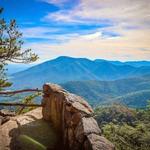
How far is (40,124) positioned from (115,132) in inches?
2272

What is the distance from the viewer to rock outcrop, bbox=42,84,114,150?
18.9 metres

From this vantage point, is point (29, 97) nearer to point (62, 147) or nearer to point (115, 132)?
point (62, 147)

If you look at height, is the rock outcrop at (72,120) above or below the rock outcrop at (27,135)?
above

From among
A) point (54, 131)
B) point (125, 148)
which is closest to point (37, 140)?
point (54, 131)

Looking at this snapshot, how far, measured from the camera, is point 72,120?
70.7ft

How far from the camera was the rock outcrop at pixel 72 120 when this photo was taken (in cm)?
1889

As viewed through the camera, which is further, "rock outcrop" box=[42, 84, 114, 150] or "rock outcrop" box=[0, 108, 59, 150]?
"rock outcrop" box=[0, 108, 59, 150]

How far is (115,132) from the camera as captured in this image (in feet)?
261

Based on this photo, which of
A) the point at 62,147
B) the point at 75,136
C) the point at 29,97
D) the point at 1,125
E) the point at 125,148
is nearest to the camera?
the point at 75,136

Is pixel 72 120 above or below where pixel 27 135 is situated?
above

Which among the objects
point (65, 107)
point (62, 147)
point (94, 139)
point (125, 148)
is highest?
point (65, 107)

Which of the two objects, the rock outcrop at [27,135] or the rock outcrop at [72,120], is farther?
the rock outcrop at [27,135]

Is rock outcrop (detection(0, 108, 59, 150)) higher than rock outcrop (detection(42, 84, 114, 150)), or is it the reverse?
rock outcrop (detection(42, 84, 114, 150))

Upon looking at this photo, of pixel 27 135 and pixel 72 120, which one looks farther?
pixel 27 135
